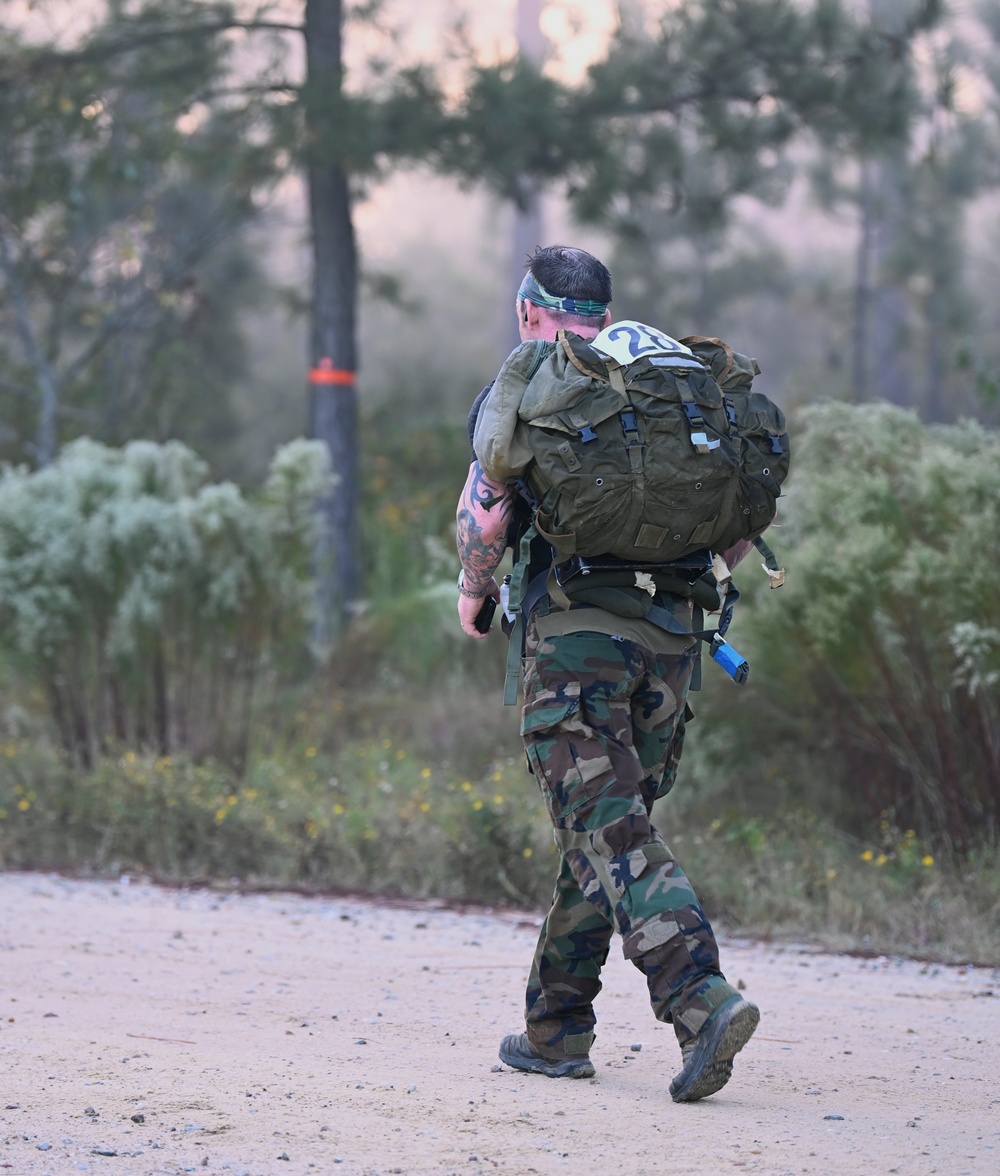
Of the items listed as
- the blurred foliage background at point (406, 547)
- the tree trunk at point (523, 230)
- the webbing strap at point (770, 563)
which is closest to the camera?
the webbing strap at point (770, 563)

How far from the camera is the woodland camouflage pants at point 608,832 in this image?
354 centimetres

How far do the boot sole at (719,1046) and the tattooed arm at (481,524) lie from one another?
3.73 ft

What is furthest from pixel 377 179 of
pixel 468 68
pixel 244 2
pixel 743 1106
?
pixel 743 1106

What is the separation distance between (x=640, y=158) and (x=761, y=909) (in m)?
7.29

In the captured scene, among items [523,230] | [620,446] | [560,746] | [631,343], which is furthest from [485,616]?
[523,230]

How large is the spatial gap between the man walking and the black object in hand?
0.02 meters

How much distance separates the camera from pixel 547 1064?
393cm

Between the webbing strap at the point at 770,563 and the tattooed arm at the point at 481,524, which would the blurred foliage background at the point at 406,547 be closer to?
the webbing strap at the point at 770,563

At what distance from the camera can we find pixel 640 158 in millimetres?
11930

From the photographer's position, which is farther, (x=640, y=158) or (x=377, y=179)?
(x=640, y=158)

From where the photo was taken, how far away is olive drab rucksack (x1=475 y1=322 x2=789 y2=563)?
352 centimetres

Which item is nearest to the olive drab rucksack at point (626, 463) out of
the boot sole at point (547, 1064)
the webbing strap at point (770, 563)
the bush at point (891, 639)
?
the webbing strap at point (770, 563)

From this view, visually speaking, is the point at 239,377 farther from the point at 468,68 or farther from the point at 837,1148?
the point at 837,1148

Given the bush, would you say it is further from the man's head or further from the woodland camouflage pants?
the man's head
